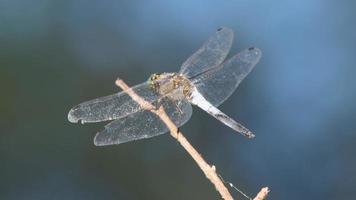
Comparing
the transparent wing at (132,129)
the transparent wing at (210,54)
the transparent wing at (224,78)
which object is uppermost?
the transparent wing at (210,54)

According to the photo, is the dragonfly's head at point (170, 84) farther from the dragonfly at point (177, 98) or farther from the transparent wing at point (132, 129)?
the transparent wing at point (132, 129)

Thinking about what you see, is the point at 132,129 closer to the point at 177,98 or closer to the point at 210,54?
the point at 177,98

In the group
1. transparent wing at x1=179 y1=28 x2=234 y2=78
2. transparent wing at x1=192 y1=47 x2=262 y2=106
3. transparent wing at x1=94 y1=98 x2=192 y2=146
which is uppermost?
transparent wing at x1=179 y1=28 x2=234 y2=78

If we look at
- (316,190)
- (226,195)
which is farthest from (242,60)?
(316,190)

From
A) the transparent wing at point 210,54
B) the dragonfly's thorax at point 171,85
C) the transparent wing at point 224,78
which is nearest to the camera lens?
the dragonfly's thorax at point 171,85

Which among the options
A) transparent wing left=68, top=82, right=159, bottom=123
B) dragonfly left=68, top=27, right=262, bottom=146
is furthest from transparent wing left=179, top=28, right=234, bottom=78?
transparent wing left=68, top=82, right=159, bottom=123

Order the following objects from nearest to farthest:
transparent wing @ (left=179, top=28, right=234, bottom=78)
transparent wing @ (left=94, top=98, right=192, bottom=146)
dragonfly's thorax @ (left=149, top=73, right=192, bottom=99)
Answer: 1. transparent wing @ (left=94, top=98, right=192, bottom=146)
2. dragonfly's thorax @ (left=149, top=73, right=192, bottom=99)
3. transparent wing @ (left=179, top=28, right=234, bottom=78)

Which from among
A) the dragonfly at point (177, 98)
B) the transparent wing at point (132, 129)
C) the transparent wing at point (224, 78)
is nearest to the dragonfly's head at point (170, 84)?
the dragonfly at point (177, 98)

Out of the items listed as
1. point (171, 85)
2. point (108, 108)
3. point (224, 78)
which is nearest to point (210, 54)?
point (224, 78)

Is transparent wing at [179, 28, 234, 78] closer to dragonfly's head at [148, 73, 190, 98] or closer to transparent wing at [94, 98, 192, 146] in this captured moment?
dragonfly's head at [148, 73, 190, 98]
